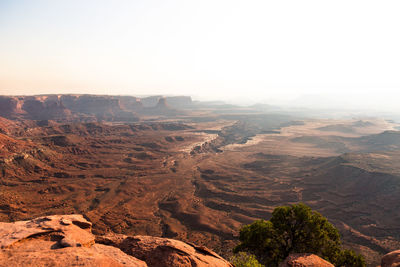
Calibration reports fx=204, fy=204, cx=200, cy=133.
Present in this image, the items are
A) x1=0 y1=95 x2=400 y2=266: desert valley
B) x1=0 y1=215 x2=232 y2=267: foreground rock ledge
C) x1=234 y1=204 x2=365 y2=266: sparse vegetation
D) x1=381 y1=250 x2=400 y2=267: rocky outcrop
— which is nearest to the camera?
x1=0 y1=215 x2=232 y2=267: foreground rock ledge

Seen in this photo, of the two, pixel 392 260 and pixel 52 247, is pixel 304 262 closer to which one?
pixel 392 260

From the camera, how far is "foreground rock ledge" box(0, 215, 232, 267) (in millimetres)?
13250

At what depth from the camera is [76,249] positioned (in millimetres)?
14555

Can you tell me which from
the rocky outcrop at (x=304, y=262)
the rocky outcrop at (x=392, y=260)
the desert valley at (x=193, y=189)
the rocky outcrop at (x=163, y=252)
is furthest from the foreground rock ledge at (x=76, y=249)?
the desert valley at (x=193, y=189)

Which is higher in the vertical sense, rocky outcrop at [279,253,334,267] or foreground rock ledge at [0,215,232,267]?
foreground rock ledge at [0,215,232,267]

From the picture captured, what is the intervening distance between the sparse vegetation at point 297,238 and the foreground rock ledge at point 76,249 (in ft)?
30.6

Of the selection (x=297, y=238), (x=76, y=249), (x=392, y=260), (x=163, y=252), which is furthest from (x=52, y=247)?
(x=392, y=260)

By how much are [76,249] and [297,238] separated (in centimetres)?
2382

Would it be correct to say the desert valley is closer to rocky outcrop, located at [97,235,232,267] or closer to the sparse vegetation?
the sparse vegetation

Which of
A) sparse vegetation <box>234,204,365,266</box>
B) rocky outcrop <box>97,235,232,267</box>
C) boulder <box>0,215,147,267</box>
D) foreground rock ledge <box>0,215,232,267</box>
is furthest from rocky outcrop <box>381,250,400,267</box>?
boulder <box>0,215,147,267</box>

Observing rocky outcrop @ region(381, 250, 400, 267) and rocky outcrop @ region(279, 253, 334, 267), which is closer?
rocky outcrop @ region(279, 253, 334, 267)

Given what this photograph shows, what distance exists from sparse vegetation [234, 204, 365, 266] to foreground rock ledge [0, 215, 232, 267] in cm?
931

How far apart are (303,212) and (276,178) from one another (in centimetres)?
7920

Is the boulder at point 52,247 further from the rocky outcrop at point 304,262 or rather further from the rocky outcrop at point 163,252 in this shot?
the rocky outcrop at point 304,262
